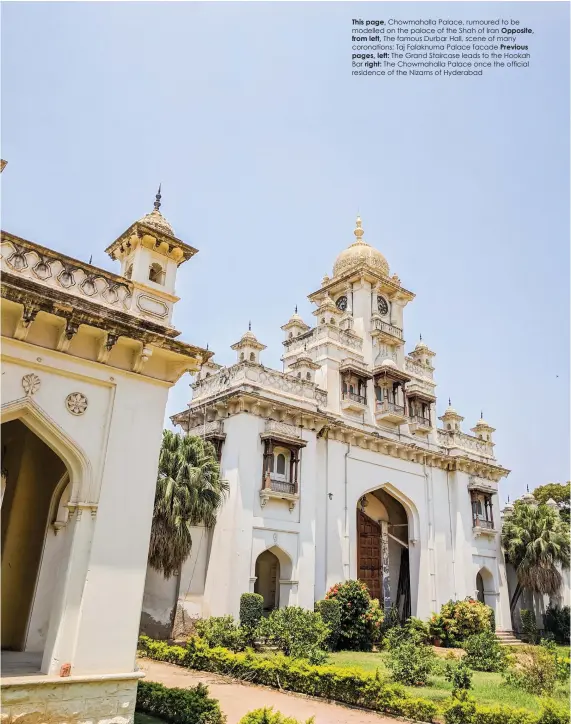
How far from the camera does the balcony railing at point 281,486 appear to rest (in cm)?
2036

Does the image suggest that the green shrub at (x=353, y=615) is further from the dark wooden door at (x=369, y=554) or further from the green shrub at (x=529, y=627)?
the green shrub at (x=529, y=627)

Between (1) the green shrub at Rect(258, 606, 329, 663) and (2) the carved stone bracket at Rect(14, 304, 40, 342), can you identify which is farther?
(1) the green shrub at Rect(258, 606, 329, 663)

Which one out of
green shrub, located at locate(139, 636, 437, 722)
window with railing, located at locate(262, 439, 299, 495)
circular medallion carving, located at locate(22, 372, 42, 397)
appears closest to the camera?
circular medallion carving, located at locate(22, 372, 42, 397)

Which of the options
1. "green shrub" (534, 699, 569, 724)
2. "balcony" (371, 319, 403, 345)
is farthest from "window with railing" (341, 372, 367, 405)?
"green shrub" (534, 699, 569, 724)

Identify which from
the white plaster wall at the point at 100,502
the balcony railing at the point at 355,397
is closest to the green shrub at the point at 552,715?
the white plaster wall at the point at 100,502

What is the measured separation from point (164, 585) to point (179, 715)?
9.92 meters

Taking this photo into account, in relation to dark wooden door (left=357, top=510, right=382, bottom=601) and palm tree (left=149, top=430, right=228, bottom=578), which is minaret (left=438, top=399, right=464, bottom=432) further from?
palm tree (left=149, top=430, right=228, bottom=578)

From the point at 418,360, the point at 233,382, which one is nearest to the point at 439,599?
the point at 418,360

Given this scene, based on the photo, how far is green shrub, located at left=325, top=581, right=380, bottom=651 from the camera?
A: 1956 centimetres

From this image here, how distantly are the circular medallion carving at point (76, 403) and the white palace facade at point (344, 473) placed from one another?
39.9 ft

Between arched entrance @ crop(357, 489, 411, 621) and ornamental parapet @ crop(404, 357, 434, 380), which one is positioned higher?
ornamental parapet @ crop(404, 357, 434, 380)

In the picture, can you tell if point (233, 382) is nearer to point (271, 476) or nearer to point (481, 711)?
point (271, 476)

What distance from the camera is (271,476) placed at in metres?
20.7

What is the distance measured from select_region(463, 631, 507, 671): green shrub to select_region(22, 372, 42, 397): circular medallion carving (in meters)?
15.6
